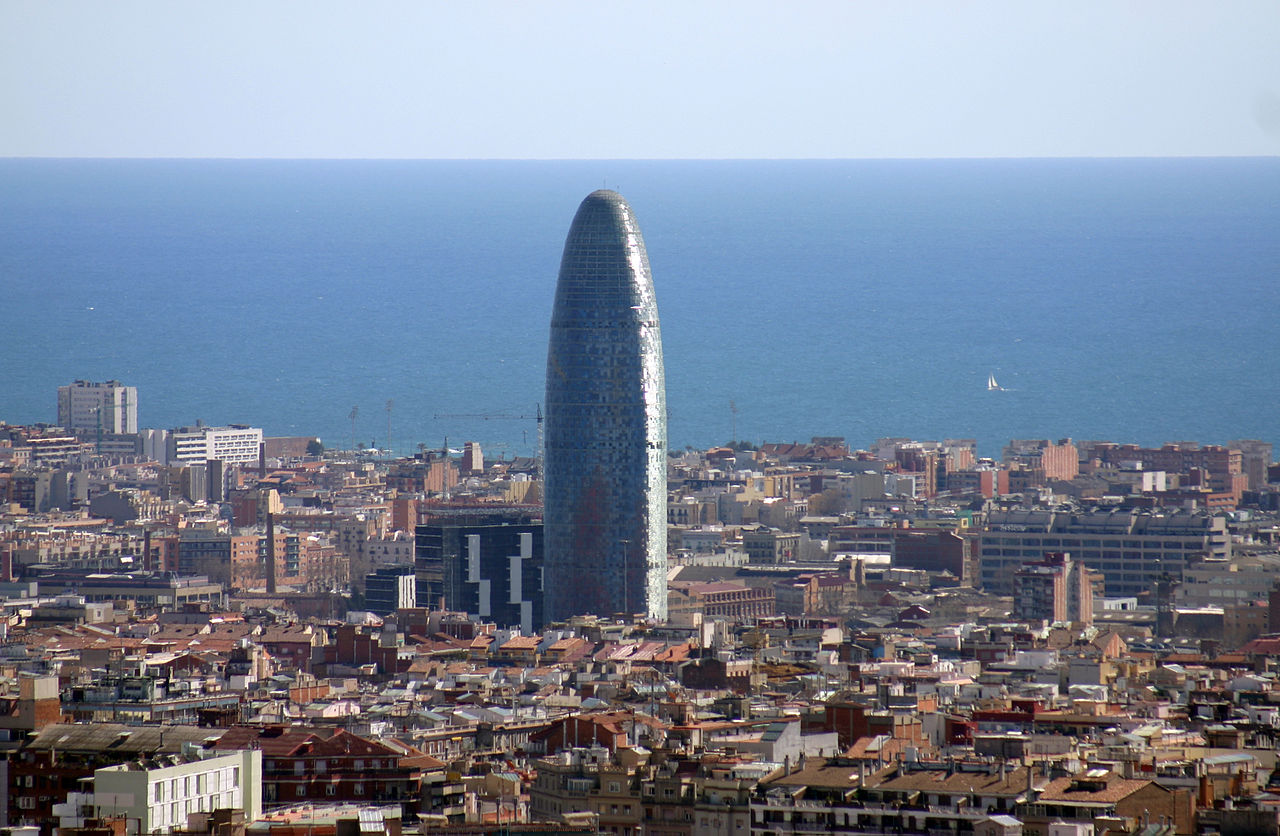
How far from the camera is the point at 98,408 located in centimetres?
13112

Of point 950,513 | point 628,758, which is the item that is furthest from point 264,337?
point 628,758

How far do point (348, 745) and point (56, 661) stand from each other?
883 inches

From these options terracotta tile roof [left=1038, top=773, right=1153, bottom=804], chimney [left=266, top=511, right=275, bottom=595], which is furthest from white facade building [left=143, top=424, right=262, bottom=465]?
terracotta tile roof [left=1038, top=773, right=1153, bottom=804]

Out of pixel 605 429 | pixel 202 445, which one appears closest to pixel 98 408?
pixel 202 445

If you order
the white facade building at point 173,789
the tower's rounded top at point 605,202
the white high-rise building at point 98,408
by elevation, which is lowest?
the white facade building at point 173,789

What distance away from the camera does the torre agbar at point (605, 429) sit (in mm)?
81000

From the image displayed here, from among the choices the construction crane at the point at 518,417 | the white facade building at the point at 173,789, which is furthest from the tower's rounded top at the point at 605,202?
the white facade building at the point at 173,789

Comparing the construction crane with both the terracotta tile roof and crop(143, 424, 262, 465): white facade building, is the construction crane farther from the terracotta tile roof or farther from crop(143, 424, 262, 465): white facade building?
the terracotta tile roof

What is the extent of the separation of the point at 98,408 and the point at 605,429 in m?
Answer: 52.9

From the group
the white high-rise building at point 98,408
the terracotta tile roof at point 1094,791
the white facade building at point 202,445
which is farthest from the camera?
the white high-rise building at point 98,408

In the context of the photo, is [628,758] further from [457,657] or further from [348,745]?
[457,657]

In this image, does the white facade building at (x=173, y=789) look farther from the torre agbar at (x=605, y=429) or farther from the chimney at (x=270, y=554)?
the chimney at (x=270, y=554)

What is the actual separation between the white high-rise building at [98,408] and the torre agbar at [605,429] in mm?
51339

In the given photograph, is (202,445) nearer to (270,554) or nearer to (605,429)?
(270,554)
